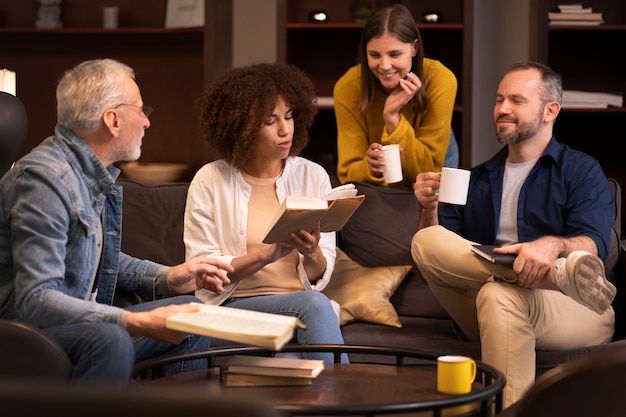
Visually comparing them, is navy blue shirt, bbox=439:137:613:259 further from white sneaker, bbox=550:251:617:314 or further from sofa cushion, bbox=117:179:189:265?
sofa cushion, bbox=117:179:189:265

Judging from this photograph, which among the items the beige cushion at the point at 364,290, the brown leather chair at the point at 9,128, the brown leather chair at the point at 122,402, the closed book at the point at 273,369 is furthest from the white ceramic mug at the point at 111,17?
the brown leather chair at the point at 122,402

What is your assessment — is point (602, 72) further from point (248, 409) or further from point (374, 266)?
point (248, 409)

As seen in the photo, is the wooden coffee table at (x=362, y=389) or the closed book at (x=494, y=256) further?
the closed book at (x=494, y=256)

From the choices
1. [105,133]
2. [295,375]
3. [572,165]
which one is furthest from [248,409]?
[572,165]

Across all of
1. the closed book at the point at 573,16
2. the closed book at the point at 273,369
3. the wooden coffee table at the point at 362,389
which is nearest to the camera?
the wooden coffee table at the point at 362,389

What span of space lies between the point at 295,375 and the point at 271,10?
371 centimetres

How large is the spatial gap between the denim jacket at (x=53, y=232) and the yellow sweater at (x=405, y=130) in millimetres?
1357

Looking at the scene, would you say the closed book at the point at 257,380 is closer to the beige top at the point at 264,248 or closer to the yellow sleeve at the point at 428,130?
the beige top at the point at 264,248

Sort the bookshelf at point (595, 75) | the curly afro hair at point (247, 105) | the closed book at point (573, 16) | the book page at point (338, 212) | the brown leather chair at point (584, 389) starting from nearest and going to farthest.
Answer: the brown leather chair at point (584, 389)
the book page at point (338, 212)
the curly afro hair at point (247, 105)
the closed book at point (573, 16)
the bookshelf at point (595, 75)

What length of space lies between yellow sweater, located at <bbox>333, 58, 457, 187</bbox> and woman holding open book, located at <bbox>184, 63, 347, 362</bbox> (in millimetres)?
458

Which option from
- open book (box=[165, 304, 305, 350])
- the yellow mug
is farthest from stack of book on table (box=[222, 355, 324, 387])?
the yellow mug

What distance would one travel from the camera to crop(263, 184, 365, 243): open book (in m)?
2.55

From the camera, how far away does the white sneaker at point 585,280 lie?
2699mm

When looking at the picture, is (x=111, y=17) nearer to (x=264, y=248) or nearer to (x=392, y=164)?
(x=392, y=164)
